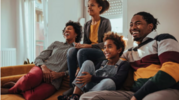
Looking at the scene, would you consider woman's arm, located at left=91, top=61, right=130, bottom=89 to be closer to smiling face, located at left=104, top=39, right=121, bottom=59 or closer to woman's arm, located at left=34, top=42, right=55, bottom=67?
Result: smiling face, located at left=104, top=39, right=121, bottom=59

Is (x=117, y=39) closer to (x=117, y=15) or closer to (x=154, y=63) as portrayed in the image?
(x=154, y=63)

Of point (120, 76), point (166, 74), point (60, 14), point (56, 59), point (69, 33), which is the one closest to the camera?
point (166, 74)

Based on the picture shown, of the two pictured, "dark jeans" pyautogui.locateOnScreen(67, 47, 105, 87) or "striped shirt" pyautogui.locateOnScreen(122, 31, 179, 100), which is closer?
"striped shirt" pyautogui.locateOnScreen(122, 31, 179, 100)

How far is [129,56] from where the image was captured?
141cm

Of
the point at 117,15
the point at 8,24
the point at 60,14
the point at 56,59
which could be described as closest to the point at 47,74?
the point at 56,59

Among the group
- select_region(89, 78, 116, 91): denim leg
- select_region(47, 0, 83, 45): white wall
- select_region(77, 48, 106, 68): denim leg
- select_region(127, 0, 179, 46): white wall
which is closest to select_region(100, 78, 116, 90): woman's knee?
select_region(89, 78, 116, 91): denim leg

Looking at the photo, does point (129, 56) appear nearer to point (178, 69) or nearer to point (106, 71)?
point (106, 71)

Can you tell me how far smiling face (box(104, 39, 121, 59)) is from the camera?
1419 millimetres

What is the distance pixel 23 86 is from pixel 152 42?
1.28 meters

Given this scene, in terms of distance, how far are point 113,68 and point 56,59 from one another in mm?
830

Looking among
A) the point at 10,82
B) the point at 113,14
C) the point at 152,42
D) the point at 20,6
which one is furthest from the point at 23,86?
the point at 20,6

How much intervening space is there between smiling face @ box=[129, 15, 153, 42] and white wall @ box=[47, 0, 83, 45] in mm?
1732

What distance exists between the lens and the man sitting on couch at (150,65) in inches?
37.0

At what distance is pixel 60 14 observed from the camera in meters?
3.24
